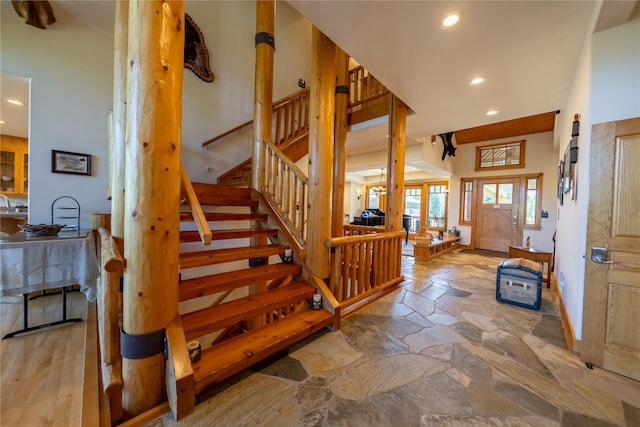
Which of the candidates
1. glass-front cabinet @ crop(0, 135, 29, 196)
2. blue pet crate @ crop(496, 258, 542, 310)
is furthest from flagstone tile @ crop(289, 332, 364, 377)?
glass-front cabinet @ crop(0, 135, 29, 196)

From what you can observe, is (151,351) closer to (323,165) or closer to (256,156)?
(323,165)

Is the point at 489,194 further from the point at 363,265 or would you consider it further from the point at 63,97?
the point at 63,97

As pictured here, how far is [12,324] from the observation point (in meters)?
2.14

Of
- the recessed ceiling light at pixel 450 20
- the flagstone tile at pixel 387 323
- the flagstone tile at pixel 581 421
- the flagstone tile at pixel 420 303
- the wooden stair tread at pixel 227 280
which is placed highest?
the recessed ceiling light at pixel 450 20

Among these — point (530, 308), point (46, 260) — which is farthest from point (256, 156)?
point (530, 308)

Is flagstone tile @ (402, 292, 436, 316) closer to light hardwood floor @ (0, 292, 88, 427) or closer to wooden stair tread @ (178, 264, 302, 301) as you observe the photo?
wooden stair tread @ (178, 264, 302, 301)

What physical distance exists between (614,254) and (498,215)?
580 cm

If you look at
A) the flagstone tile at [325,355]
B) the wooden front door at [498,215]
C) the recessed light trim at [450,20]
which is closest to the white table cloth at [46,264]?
the flagstone tile at [325,355]

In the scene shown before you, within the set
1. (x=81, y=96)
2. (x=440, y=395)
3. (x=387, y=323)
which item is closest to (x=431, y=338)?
(x=387, y=323)

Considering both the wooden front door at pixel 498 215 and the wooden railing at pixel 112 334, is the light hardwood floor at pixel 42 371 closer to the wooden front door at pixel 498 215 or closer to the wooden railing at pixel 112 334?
the wooden railing at pixel 112 334

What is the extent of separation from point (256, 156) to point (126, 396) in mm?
2694

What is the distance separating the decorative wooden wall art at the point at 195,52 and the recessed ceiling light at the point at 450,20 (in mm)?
3812

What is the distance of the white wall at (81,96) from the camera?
9.52 ft

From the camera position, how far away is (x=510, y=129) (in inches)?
238
